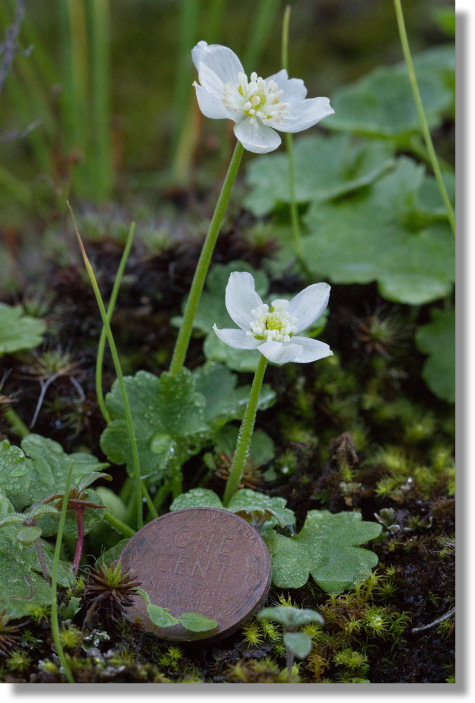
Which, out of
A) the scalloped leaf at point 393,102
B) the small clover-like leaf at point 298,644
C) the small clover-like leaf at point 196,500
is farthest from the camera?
the scalloped leaf at point 393,102

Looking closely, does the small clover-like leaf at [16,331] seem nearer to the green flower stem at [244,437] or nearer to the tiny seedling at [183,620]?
the green flower stem at [244,437]

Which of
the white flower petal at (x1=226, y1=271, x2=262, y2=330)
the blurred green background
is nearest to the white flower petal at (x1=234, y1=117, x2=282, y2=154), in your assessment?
the white flower petal at (x1=226, y1=271, x2=262, y2=330)

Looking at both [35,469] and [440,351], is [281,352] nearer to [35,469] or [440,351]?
[35,469]

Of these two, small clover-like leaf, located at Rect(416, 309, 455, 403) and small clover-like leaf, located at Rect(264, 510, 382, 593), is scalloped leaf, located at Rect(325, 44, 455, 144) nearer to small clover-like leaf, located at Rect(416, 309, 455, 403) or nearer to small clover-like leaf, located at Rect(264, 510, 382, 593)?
small clover-like leaf, located at Rect(416, 309, 455, 403)

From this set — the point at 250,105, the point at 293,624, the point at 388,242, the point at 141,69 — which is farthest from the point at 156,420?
the point at 141,69

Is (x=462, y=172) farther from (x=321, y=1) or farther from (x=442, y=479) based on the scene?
(x=321, y=1)

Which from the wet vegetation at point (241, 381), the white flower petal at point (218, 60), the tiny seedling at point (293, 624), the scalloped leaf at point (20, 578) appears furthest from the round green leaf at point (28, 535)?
the white flower petal at point (218, 60)
